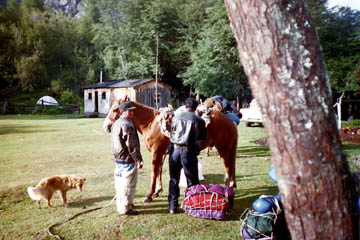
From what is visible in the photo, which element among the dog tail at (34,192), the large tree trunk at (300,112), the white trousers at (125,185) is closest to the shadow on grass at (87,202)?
the dog tail at (34,192)

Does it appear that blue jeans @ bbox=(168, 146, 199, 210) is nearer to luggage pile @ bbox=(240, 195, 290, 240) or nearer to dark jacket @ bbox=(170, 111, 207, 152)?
dark jacket @ bbox=(170, 111, 207, 152)

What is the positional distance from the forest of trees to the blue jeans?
1880 centimetres

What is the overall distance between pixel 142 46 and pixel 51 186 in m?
36.1

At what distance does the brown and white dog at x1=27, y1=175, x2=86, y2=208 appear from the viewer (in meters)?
5.01

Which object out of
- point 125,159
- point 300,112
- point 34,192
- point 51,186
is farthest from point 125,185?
point 300,112

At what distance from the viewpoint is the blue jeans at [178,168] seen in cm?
492

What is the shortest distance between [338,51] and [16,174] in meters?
23.9

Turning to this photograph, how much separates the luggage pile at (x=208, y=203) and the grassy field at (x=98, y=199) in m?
0.12

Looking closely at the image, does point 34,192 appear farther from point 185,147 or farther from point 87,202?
point 185,147

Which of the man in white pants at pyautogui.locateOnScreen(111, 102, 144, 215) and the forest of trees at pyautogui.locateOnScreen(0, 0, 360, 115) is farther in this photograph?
the forest of trees at pyautogui.locateOnScreen(0, 0, 360, 115)

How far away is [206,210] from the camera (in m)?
4.66

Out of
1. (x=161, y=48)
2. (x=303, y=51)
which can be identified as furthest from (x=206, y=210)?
(x=161, y=48)

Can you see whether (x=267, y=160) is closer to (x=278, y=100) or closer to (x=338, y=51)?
(x=278, y=100)

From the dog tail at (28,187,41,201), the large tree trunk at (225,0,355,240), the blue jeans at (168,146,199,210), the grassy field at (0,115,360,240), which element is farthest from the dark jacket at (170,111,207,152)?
the large tree trunk at (225,0,355,240)
